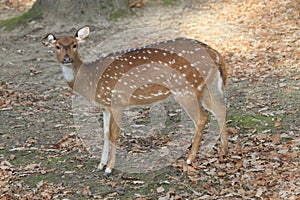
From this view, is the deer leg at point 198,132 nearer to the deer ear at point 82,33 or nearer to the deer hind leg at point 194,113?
the deer hind leg at point 194,113

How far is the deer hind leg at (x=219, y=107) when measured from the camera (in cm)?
625

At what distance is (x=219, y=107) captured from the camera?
6348mm

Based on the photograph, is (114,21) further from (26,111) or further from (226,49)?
(26,111)

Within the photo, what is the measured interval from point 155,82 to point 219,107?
85cm

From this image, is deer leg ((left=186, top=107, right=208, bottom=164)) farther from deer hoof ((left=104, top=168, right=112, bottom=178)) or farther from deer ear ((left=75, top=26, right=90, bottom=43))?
deer ear ((left=75, top=26, right=90, bottom=43))

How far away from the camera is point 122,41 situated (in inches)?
456

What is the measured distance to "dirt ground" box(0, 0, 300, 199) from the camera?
5781 mm

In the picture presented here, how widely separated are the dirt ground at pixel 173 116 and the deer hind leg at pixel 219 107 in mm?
157

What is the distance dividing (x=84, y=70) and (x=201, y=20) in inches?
249

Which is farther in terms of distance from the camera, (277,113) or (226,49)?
(226,49)

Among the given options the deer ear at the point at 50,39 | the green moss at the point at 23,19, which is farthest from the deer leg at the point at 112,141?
the green moss at the point at 23,19

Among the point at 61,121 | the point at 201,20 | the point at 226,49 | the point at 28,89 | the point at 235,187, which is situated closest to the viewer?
the point at 235,187

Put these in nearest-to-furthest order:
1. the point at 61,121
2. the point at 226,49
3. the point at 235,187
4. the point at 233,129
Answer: the point at 235,187 < the point at 233,129 < the point at 61,121 < the point at 226,49

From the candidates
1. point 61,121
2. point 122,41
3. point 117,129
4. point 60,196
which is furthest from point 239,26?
point 60,196
